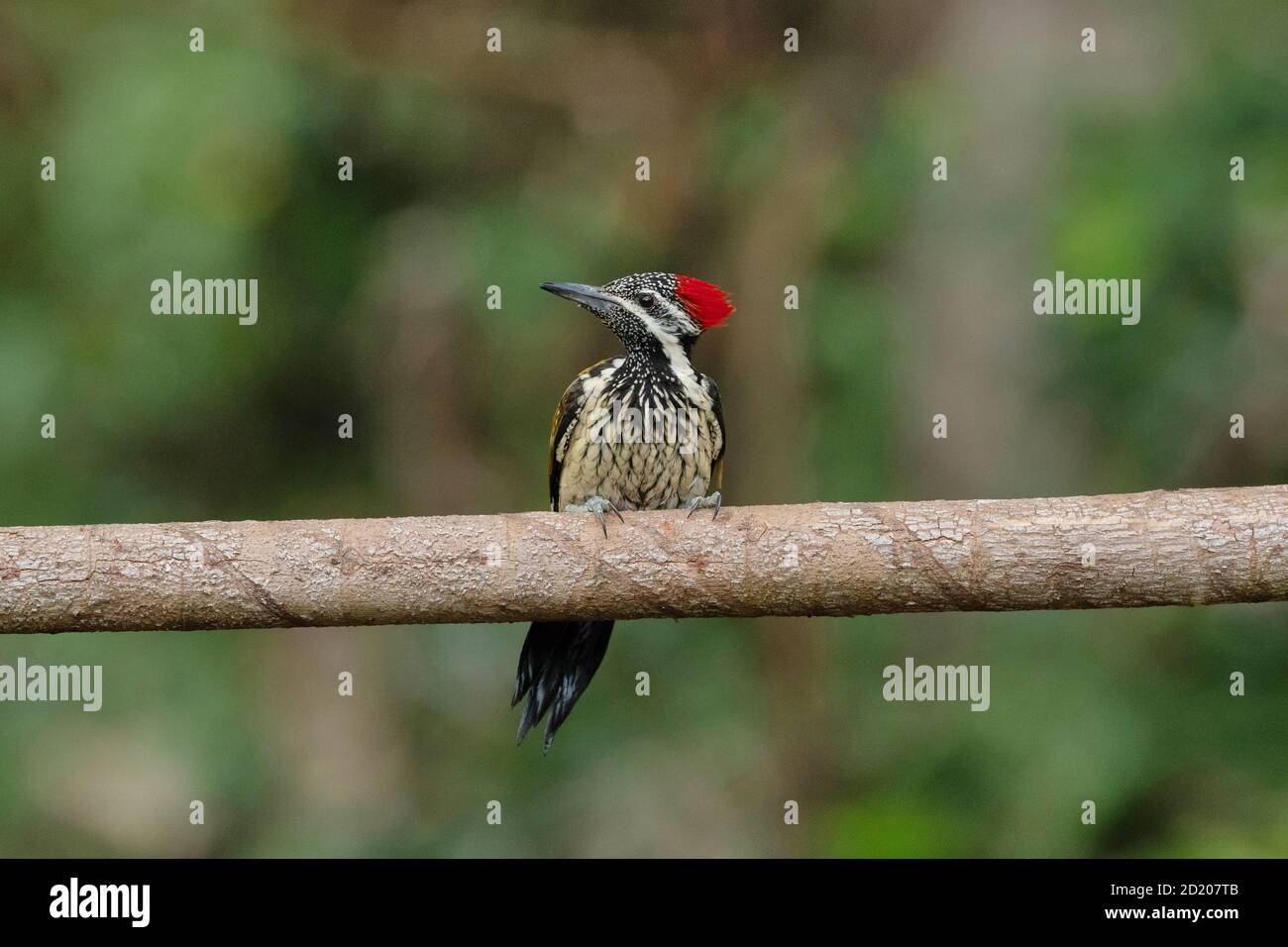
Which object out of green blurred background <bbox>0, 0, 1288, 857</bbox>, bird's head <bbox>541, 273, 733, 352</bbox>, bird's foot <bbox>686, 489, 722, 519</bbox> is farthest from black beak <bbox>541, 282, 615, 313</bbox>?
green blurred background <bbox>0, 0, 1288, 857</bbox>

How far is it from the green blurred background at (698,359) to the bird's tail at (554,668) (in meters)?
2.65

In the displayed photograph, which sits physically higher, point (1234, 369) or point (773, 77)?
point (773, 77)

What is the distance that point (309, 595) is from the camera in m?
3.71

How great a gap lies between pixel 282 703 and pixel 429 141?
3.20 m

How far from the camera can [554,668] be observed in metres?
4.60

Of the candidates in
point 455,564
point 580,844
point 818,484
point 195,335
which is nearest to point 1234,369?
point 818,484

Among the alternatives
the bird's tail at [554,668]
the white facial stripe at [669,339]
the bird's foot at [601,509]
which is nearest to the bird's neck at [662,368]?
the white facial stripe at [669,339]

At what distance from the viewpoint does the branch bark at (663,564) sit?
3.67 m

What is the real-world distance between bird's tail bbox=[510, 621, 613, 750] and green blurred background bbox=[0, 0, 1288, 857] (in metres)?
2.65

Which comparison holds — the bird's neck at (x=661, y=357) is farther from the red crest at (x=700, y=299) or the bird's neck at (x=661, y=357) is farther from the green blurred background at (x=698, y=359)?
the green blurred background at (x=698, y=359)

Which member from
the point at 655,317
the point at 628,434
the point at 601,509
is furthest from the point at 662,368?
the point at 601,509

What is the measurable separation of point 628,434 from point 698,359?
3.29 m

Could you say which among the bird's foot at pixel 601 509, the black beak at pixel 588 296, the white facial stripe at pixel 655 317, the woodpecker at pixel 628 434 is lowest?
the bird's foot at pixel 601 509

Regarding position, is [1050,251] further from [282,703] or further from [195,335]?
[282,703]
